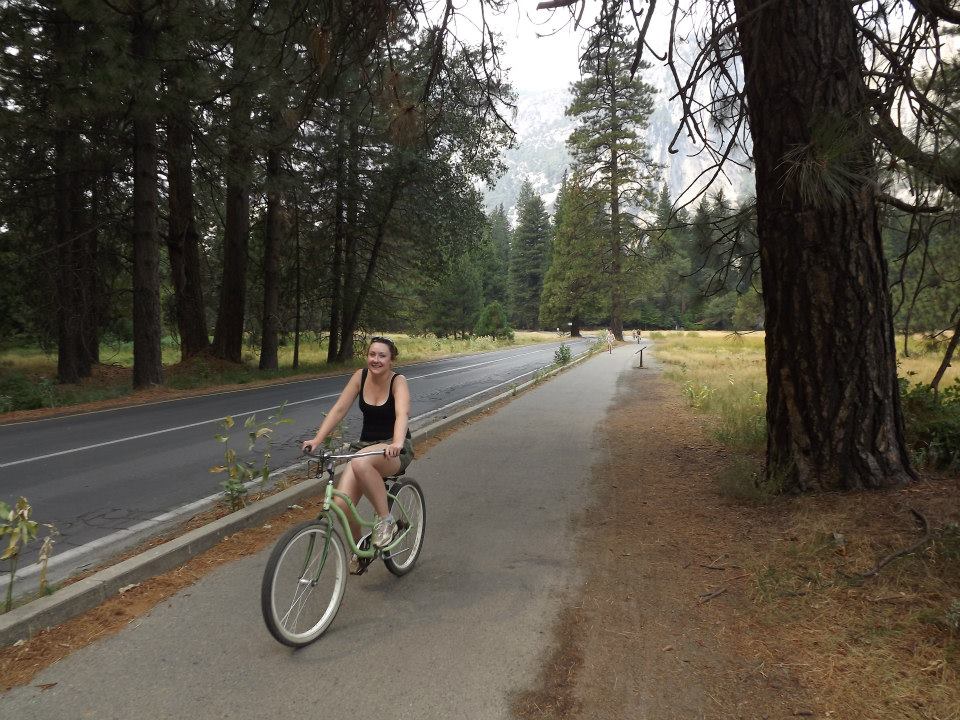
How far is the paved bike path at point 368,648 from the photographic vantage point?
266cm

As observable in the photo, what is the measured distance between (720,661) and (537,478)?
12.4 feet

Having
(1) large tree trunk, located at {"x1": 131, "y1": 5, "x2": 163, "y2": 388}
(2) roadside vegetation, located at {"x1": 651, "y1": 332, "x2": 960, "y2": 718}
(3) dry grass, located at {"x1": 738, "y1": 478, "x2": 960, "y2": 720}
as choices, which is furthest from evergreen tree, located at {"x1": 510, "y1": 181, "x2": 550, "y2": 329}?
(3) dry grass, located at {"x1": 738, "y1": 478, "x2": 960, "y2": 720}

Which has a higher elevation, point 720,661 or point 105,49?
point 105,49

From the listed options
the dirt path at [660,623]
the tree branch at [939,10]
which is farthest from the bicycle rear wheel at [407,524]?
the tree branch at [939,10]

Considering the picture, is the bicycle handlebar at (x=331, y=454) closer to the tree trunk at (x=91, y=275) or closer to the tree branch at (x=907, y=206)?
the tree branch at (x=907, y=206)

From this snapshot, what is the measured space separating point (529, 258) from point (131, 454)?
240 ft

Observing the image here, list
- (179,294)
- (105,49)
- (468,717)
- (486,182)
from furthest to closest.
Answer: (486,182)
(179,294)
(105,49)
(468,717)

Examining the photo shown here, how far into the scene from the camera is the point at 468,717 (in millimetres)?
2570

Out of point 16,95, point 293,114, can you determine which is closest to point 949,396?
point 293,114

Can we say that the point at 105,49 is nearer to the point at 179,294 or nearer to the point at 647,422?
the point at 179,294

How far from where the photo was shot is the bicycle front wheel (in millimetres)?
2924

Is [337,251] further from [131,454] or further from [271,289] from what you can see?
[131,454]

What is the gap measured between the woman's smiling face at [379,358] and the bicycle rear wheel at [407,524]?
84cm

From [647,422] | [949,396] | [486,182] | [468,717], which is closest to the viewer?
[468,717]
